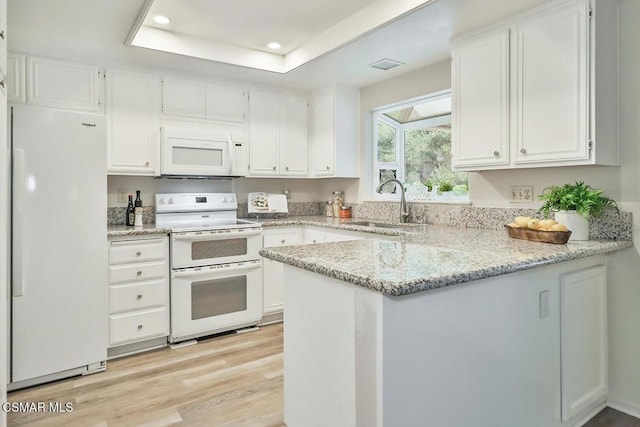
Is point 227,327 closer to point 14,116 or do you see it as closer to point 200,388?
point 200,388

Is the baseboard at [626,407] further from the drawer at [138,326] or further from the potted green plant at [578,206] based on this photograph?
the drawer at [138,326]

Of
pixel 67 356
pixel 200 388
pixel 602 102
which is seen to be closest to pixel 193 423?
pixel 200 388

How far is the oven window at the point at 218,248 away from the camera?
313cm

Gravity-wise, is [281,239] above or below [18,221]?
below

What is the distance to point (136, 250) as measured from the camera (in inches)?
114

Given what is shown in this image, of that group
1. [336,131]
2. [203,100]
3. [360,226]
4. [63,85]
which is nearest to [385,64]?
[336,131]

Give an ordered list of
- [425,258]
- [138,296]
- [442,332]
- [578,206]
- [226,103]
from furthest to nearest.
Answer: [226,103] → [138,296] → [578,206] → [425,258] → [442,332]

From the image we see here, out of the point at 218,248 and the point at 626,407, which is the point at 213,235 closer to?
the point at 218,248

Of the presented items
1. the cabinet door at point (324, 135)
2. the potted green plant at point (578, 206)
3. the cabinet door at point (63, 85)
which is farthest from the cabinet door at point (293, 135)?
the potted green plant at point (578, 206)

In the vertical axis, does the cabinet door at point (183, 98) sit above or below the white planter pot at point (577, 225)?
above

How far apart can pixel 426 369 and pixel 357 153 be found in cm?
295

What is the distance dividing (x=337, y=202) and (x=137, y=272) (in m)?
2.04

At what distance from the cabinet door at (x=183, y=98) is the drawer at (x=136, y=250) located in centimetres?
114

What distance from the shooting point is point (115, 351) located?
2854 mm
